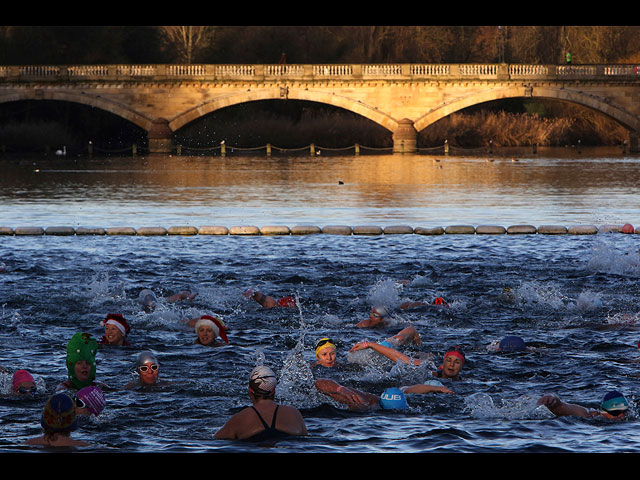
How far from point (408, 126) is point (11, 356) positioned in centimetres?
5866

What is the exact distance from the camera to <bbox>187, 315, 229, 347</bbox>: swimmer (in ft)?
47.0

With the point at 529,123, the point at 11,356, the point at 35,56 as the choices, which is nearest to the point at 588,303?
the point at 11,356

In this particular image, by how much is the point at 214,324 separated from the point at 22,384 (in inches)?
124

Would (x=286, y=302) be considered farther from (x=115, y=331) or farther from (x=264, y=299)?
(x=115, y=331)

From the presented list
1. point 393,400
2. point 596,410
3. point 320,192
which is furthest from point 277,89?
point 596,410

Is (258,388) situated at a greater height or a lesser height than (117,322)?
lesser

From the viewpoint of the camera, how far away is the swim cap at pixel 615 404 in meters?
10.9

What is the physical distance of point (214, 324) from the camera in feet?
47.6

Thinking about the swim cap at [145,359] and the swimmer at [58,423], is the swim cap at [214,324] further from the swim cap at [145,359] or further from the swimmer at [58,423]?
the swimmer at [58,423]

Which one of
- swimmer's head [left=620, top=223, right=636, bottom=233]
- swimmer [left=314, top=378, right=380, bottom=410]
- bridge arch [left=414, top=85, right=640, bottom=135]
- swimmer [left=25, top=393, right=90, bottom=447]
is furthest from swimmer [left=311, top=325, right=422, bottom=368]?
bridge arch [left=414, top=85, right=640, bottom=135]

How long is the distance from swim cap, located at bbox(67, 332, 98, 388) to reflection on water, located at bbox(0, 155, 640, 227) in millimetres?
14465

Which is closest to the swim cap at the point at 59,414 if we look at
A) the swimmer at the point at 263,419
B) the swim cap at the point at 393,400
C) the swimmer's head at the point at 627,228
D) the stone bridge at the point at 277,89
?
the swimmer at the point at 263,419

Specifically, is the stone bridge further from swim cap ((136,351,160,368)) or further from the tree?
swim cap ((136,351,160,368))

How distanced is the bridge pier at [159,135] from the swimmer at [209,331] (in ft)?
192
